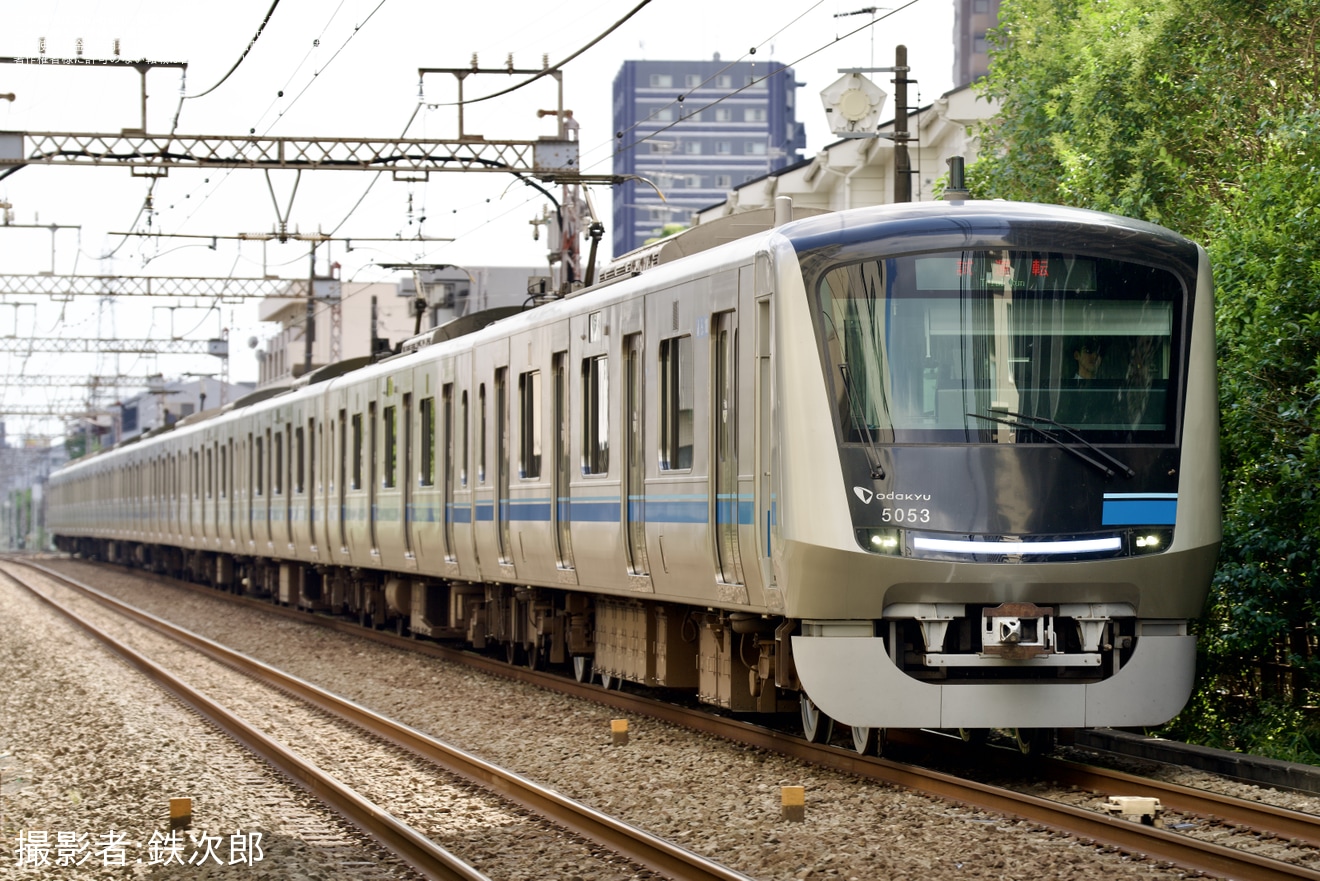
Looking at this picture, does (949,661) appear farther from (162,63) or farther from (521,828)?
(162,63)

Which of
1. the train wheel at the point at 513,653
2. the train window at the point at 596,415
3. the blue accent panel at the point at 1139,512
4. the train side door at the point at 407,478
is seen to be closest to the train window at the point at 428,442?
the train side door at the point at 407,478

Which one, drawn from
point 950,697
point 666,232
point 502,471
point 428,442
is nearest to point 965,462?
point 950,697

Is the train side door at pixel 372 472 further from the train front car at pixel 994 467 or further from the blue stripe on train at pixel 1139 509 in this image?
the blue stripe on train at pixel 1139 509

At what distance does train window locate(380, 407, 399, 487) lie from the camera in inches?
826

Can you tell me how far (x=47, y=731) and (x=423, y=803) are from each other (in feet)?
17.3

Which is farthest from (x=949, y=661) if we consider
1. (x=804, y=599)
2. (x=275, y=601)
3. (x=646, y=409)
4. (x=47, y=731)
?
(x=275, y=601)

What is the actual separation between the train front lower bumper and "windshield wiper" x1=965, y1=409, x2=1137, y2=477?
2.93 feet

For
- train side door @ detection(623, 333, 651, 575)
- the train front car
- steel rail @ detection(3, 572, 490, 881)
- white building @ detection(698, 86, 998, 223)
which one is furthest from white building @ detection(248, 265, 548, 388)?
the train front car

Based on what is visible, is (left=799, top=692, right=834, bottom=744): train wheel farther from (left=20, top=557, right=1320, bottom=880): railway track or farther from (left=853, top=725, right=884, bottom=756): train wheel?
(left=853, top=725, right=884, bottom=756): train wheel

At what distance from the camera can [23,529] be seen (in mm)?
138000

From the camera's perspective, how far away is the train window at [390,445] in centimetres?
2098

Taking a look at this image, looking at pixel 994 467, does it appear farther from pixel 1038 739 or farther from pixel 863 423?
pixel 1038 739

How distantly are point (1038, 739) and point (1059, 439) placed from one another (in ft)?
5.74

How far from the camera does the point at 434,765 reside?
37.9 feet
